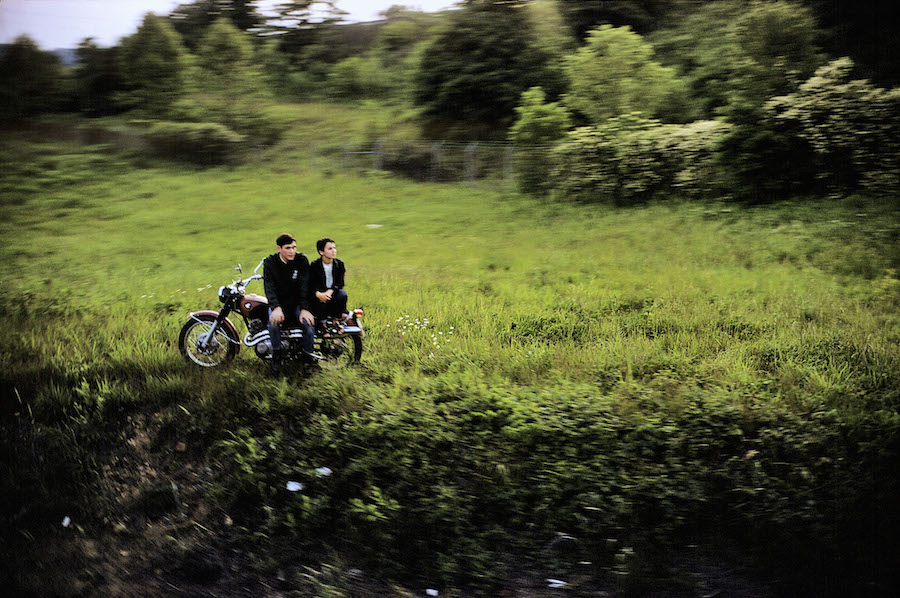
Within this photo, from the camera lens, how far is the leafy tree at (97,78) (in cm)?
2277

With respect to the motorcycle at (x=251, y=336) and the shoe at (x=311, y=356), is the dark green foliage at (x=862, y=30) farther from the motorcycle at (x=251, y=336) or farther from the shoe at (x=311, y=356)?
the shoe at (x=311, y=356)

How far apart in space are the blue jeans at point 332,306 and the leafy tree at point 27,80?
60.2 feet

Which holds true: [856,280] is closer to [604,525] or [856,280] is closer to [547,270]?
[547,270]

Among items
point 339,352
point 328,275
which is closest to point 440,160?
point 339,352

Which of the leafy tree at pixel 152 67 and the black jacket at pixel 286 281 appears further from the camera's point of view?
the leafy tree at pixel 152 67

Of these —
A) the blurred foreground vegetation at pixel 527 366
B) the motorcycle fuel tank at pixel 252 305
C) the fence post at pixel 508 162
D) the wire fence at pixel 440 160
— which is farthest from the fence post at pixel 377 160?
the motorcycle fuel tank at pixel 252 305

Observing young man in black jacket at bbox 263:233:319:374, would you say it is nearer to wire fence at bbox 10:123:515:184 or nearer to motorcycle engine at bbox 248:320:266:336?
motorcycle engine at bbox 248:320:266:336

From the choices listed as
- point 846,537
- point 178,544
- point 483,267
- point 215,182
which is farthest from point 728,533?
point 215,182

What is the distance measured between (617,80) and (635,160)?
4.04 metres

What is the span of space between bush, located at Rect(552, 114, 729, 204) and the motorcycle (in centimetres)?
1019

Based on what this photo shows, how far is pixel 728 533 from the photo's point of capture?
5.08 m

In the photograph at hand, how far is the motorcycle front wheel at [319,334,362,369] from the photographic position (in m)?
6.76

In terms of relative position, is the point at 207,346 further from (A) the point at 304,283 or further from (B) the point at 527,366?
(B) the point at 527,366

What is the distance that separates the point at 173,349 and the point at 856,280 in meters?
9.55
